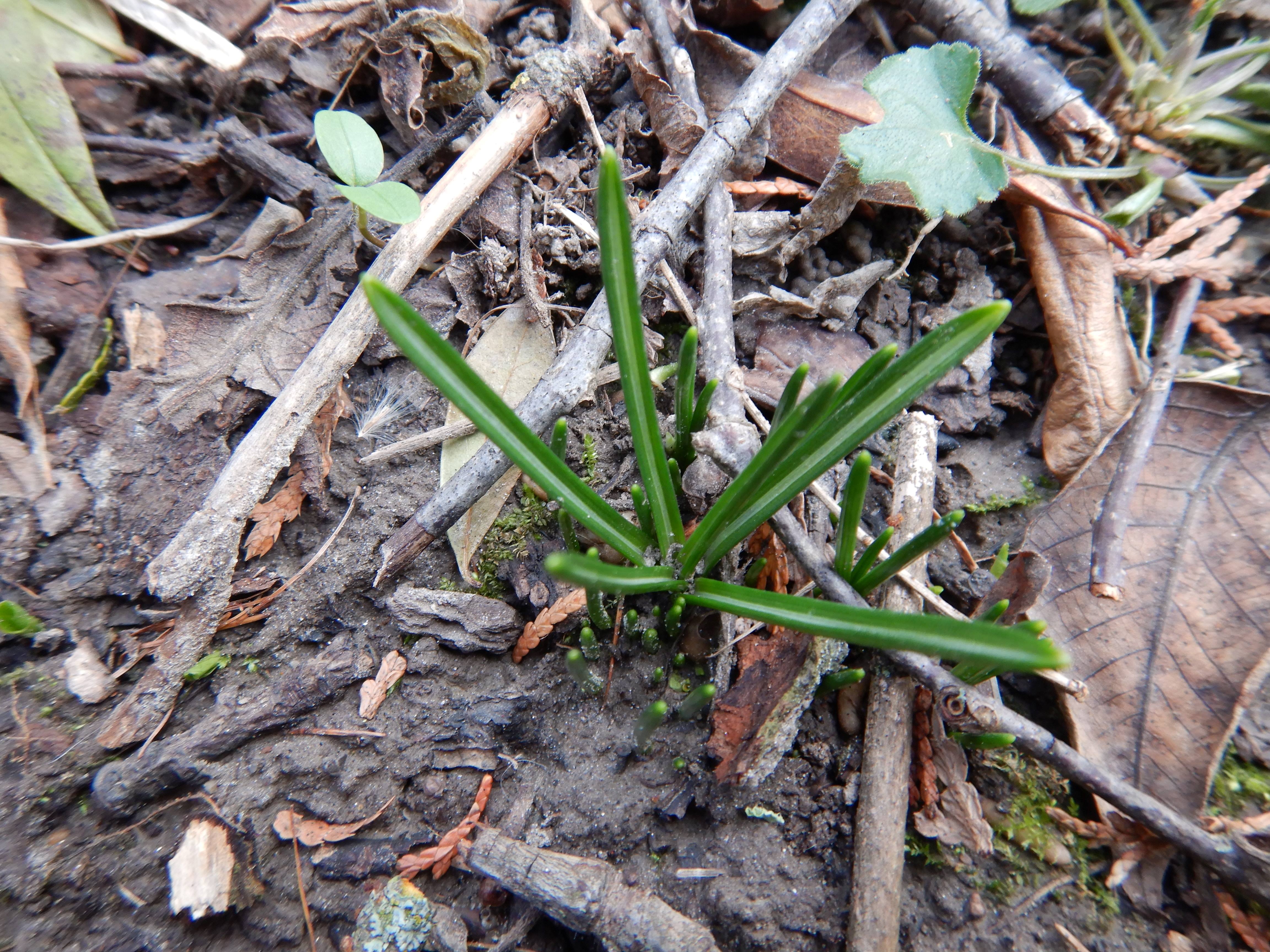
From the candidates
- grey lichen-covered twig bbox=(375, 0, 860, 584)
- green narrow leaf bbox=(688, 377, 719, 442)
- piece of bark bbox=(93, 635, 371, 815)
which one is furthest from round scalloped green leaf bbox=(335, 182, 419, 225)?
piece of bark bbox=(93, 635, 371, 815)

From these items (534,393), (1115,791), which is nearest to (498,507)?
(534,393)

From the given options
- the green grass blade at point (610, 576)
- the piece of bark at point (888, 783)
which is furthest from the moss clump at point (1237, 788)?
the green grass blade at point (610, 576)

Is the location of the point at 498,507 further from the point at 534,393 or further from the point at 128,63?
the point at 128,63

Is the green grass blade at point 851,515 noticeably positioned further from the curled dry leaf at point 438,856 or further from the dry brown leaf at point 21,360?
the dry brown leaf at point 21,360

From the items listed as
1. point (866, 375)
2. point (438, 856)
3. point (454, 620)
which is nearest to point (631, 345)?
point (866, 375)

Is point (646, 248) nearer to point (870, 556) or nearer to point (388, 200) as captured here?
point (388, 200)
